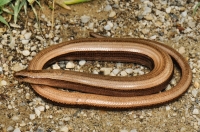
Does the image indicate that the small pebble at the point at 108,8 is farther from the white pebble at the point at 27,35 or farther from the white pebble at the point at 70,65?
the white pebble at the point at 27,35

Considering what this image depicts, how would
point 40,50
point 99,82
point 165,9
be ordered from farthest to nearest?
point 165,9, point 40,50, point 99,82

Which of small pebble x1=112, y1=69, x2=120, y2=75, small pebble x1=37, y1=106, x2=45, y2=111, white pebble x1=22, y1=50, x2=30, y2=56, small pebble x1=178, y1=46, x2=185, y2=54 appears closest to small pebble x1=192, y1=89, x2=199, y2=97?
small pebble x1=178, y1=46, x2=185, y2=54

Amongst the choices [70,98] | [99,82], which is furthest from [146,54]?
[70,98]

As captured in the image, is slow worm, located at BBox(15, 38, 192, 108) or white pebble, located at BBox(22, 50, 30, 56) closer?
slow worm, located at BBox(15, 38, 192, 108)

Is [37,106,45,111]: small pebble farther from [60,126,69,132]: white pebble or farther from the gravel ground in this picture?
[60,126,69,132]: white pebble

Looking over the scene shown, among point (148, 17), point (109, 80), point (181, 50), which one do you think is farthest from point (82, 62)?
point (181, 50)

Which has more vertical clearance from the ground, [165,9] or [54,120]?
[165,9]

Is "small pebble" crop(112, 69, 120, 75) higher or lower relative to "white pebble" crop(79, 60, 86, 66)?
lower

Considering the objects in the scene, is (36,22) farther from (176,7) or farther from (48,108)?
(176,7)
